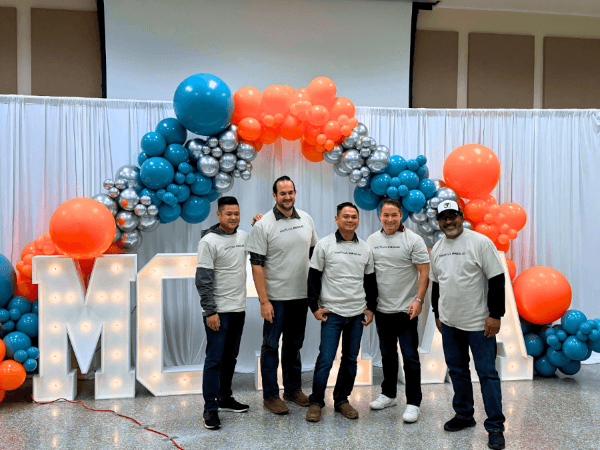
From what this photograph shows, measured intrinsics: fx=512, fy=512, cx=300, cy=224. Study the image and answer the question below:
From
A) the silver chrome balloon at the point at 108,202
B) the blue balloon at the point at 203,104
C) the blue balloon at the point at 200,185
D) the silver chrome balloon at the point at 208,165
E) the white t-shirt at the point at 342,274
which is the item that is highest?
the blue balloon at the point at 203,104

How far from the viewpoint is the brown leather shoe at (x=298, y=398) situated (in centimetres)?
336

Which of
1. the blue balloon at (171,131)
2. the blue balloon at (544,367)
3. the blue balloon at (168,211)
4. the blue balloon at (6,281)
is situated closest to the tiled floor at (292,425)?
the blue balloon at (544,367)

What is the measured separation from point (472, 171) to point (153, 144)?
243 cm

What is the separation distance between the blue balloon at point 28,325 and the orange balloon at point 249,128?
198 centimetres

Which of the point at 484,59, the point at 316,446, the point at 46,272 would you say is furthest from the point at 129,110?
the point at 484,59

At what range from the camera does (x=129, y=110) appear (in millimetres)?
4191

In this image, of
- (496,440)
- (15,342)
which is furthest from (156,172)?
(496,440)

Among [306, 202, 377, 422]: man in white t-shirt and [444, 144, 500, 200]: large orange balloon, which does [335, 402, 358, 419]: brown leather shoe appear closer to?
[306, 202, 377, 422]: man in white t-shirt

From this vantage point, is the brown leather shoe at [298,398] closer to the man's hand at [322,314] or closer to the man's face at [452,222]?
the man's hand at [322,314]

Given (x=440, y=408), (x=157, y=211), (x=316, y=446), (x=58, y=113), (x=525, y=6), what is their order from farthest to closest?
(x=525, y=6) < (x=58, y=113) < (x=157, y=211) < (x=440, y=408) < (x=316, y=446)

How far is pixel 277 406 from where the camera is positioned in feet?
10.6

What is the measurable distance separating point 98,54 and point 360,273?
338cm

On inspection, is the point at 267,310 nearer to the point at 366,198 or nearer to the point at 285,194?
the point at 285,194

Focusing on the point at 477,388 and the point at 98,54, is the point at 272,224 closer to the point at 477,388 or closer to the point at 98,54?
the point at 477,388
